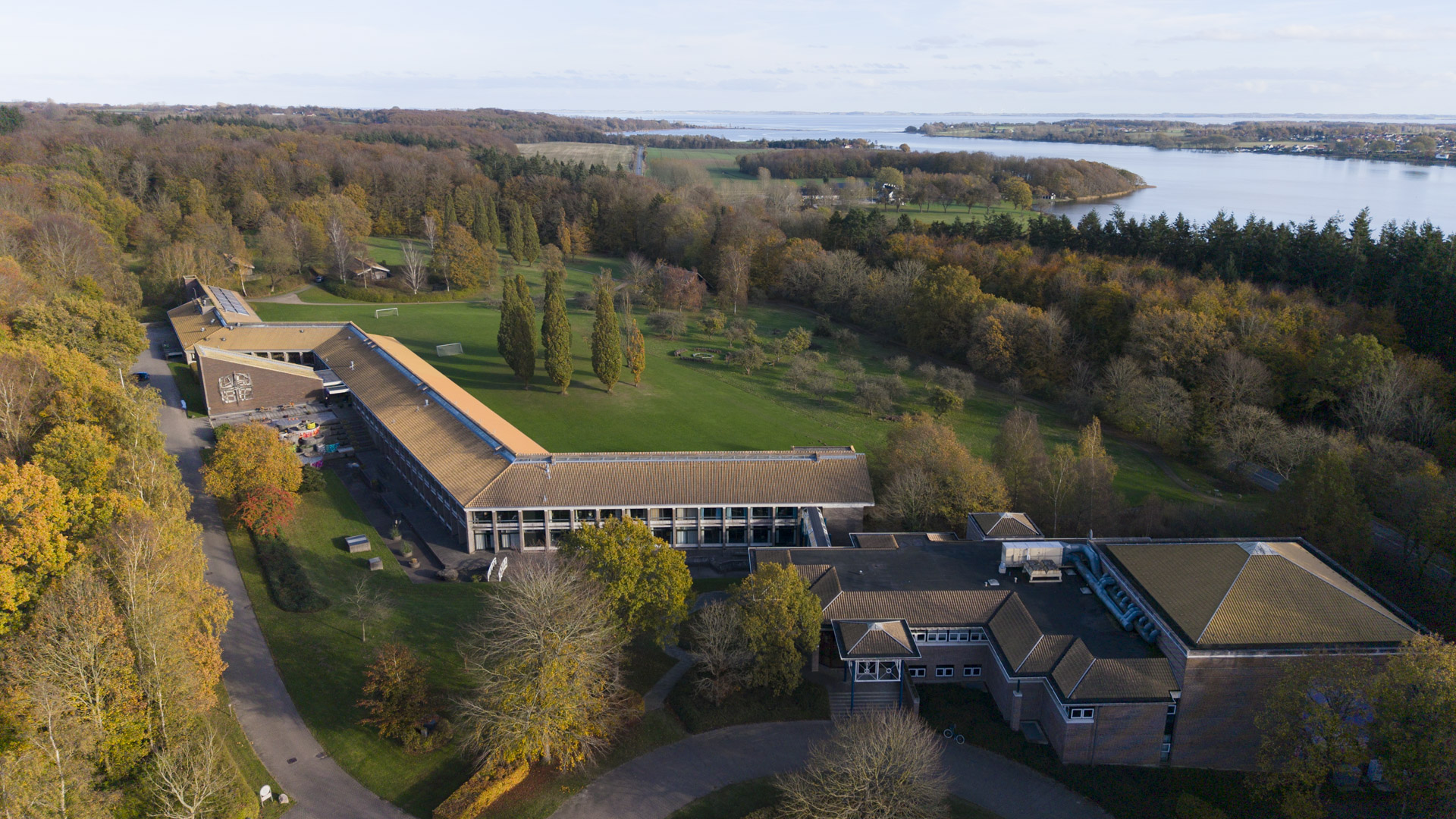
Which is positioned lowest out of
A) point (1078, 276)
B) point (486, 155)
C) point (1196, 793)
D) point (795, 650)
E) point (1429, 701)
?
point (1196, 793)

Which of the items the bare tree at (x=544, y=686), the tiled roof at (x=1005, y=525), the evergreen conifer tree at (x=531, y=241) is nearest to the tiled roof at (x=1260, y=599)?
the tiled roof at (x=1005, y=525)

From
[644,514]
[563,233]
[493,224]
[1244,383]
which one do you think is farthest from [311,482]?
[563,233]

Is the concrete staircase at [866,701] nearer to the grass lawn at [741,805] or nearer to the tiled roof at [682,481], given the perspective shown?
the grass lawn at [741,805]

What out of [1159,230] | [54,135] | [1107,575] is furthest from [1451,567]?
[54,135]

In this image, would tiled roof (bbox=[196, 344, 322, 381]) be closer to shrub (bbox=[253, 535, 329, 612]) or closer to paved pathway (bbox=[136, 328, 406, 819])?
paved pathway (bbox=[136, 328, 406, 819])

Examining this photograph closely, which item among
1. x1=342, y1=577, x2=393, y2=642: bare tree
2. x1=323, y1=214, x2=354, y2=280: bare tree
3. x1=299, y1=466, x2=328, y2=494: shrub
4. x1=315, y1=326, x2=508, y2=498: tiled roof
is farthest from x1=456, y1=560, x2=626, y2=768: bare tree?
x1=323, y1=214, x2=354, y2=280: bare tree

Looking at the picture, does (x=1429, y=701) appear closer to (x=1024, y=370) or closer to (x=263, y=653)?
(x=263, y=653)

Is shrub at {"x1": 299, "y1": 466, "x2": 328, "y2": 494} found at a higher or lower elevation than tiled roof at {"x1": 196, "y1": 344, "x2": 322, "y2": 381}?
lower
